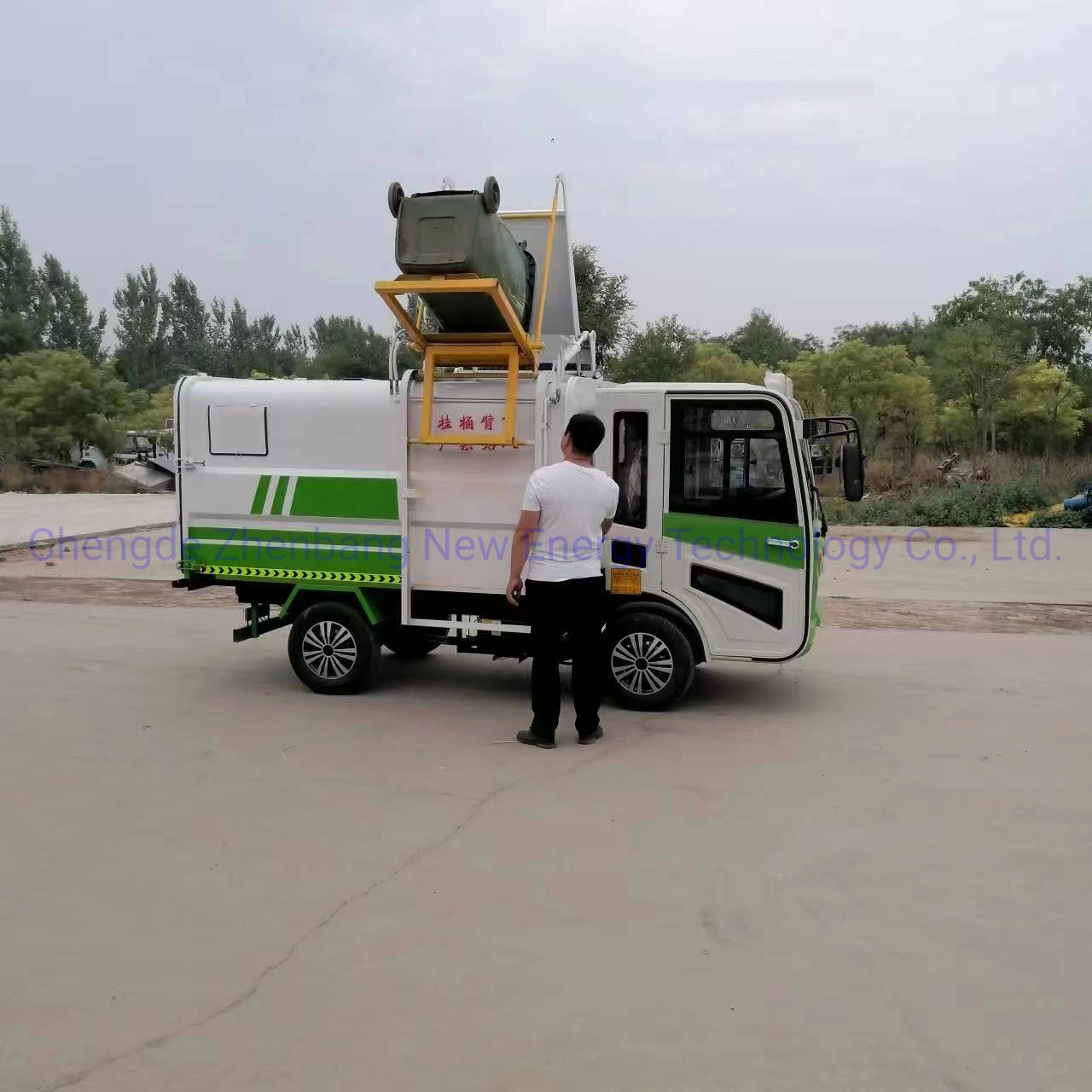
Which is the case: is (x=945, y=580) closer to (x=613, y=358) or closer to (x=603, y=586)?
(x=603, y=586)

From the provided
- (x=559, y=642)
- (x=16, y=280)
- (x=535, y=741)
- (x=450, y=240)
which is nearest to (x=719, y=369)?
(x=450, y=240)

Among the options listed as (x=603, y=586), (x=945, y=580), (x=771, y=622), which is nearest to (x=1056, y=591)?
(x=945, y=580)

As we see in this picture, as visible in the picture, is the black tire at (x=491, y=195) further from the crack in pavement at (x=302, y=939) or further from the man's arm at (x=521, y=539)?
the crack in pavement at (x=302, y=939)

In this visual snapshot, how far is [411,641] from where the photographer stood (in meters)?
8.02

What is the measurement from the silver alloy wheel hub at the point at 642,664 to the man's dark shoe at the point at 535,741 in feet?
3.15

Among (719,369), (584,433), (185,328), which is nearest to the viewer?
(584,433)

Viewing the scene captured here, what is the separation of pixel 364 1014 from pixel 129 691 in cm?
463

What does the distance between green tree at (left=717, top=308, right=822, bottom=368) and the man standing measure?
45.2m

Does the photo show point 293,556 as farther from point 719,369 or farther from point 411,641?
point 719,369

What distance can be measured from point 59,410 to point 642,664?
1232 inches

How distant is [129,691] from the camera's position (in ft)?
22.9

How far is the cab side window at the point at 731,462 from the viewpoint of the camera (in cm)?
645

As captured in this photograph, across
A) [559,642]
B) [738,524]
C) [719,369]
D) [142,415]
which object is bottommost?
[559,642]

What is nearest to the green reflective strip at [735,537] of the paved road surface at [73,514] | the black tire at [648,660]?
the black tire at [648,660]
